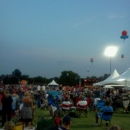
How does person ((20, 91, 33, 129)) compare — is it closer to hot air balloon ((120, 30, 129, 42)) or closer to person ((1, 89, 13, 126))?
person ((1, 89, 13, 126))

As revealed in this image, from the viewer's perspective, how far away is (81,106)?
1505cm

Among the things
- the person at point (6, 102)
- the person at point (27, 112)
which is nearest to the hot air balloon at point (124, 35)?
the person at point (6, 102)

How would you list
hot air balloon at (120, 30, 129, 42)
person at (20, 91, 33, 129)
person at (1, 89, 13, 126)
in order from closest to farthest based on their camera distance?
1. person at (20, 91, 33, 129)
2. person at (1, 89, 13, 126)
3. hot air balloon at (120, 30, 129, 42)

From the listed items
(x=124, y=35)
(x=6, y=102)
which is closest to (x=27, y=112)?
(x=6, y=102)

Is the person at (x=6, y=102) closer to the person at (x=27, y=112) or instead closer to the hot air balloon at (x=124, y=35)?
the person at (x=27, y=112)


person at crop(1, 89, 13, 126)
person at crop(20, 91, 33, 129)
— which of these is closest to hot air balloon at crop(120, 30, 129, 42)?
person at crop(1, 89, 13, 126)

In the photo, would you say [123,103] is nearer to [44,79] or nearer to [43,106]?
[43,106]

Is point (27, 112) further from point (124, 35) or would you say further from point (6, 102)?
point (124, 35)

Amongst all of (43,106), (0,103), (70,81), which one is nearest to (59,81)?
(70,81)

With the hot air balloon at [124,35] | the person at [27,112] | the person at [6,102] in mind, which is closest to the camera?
the person at [27,112]

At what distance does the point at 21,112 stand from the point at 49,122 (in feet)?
10.7

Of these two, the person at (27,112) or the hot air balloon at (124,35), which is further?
the hot air balloon at (124,35)

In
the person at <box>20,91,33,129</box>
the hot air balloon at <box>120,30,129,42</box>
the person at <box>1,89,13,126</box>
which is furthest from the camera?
the hot air balloon at <box>120,30,129,42</box>

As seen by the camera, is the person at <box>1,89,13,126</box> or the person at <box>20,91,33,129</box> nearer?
the person at <box>20,91,33,129</box>
